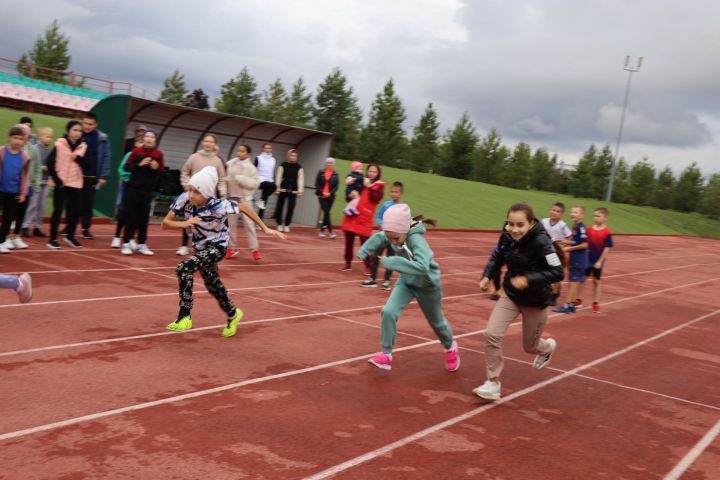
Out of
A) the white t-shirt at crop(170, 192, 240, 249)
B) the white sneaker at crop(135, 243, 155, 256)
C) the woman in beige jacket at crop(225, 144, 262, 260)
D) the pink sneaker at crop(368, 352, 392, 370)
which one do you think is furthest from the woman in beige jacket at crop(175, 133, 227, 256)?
the pink sneaker at crop(368, 352, 392, 370)

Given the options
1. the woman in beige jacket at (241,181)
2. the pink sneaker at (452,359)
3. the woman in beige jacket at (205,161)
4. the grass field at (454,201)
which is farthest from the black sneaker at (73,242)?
the grass field at (454,201)

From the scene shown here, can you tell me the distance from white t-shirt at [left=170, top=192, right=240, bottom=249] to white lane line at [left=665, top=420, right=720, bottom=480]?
4.69 m

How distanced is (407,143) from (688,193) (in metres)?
38.0

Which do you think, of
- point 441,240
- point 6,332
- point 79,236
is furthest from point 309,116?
point 6,332

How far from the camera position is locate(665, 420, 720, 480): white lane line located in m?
4.84

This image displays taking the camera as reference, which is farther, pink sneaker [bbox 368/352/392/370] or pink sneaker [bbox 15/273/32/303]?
pink sneaker [bbox 368/352/392/370]

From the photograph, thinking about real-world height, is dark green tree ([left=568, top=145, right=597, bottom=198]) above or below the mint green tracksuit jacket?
above

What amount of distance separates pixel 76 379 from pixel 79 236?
8.50 m

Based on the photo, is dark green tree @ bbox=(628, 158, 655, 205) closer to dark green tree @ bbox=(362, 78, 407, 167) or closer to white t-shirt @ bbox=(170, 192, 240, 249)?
dark green tree @ bbox=(362, 78, 407, 167)

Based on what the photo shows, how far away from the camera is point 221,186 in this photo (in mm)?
11594

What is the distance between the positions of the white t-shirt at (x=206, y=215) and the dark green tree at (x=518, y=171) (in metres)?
72.2

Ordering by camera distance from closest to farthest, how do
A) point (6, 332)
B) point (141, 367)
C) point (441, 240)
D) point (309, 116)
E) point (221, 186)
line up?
point (141, 367) → point (6, 332) → point (221, 186) → point (441, 240) → point (309, 116)

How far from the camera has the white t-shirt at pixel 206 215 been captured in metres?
6.99

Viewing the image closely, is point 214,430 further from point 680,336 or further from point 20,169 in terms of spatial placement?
point 680,336
